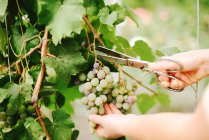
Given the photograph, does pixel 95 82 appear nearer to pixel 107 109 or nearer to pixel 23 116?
pixel 107 109

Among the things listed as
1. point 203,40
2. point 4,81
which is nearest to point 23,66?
point 4,81

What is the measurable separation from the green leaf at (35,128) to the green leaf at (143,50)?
34 centimetres

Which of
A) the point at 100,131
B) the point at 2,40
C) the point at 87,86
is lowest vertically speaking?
the point at 100,131

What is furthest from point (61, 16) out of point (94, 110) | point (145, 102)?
point (145, 102)

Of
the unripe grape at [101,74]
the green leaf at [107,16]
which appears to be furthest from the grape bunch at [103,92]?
the green leaf at [107,16]

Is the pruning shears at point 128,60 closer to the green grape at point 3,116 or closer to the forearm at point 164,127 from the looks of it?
the forearm at point 164,127

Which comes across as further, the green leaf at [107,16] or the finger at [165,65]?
the green leaf at [107,16]

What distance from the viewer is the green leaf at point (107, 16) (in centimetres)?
91

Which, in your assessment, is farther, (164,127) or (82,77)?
(82,77)

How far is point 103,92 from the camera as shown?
2.88ft

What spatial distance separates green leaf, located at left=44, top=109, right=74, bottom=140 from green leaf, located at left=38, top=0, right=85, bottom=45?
0.17m

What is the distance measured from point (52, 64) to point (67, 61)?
4 centimetres

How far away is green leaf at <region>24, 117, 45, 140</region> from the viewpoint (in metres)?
0.85

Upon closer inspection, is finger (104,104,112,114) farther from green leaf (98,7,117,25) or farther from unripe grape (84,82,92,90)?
green leaf (98,7,117,25)
